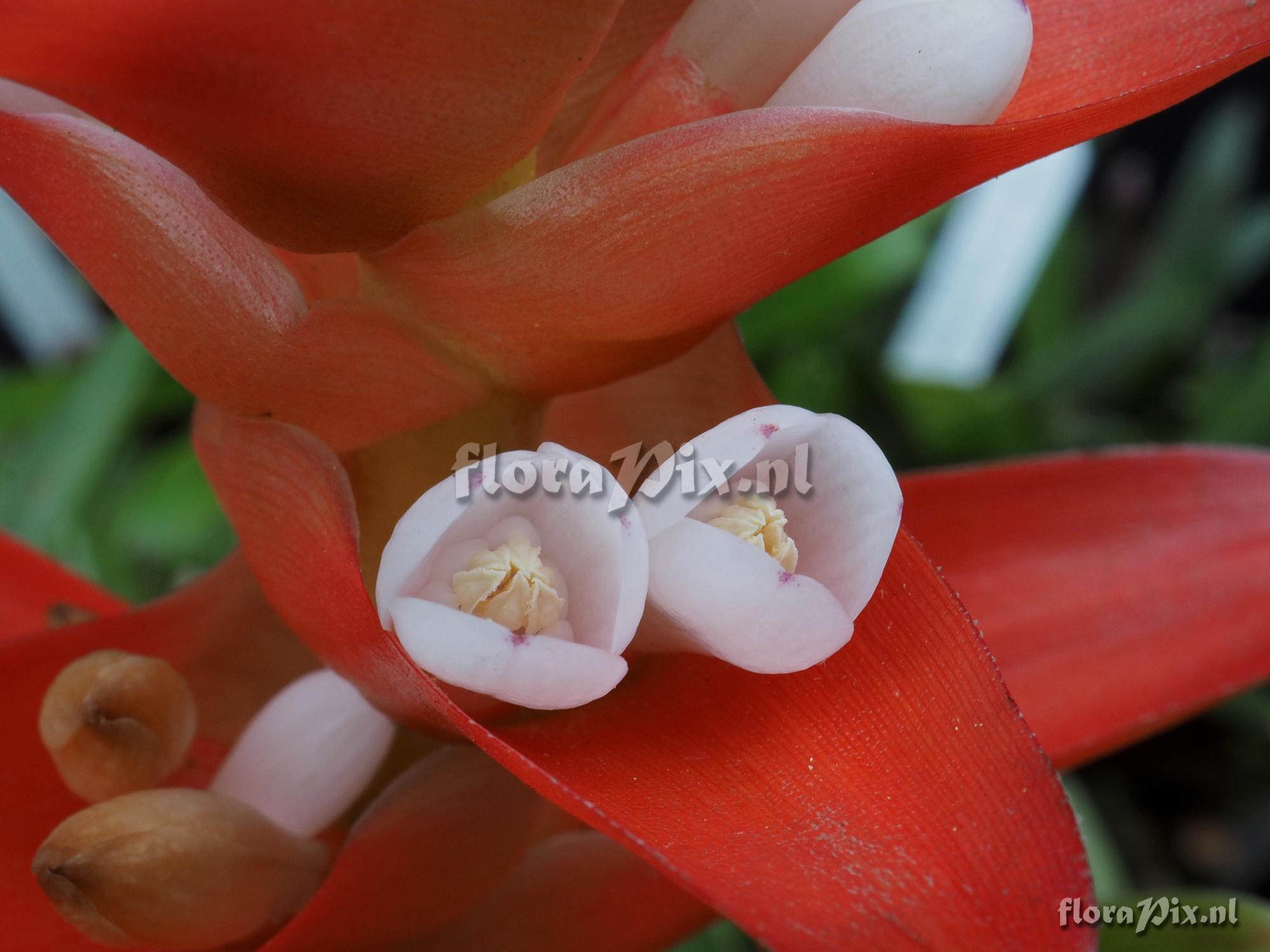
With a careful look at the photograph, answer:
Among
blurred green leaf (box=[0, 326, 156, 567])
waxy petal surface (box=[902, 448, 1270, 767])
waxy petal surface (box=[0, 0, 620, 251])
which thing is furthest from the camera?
blurred green leaf (box=[0, 326, 156, 567])

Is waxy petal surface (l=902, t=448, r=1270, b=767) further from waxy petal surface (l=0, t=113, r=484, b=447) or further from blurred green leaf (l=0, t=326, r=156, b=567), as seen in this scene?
blurred green leaf (l=0, t=326, r=156, b=567)

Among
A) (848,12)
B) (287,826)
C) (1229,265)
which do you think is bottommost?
(287,826)

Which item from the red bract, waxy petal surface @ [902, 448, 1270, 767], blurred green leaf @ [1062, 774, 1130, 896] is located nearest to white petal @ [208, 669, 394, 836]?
the red bract

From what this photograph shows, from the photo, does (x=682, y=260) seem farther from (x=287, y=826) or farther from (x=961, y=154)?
(x=287, y=826)

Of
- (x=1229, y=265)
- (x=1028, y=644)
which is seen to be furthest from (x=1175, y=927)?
(x=1229, y=265)

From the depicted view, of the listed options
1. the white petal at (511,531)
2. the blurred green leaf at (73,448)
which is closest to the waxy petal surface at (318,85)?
the white petal at (511,531)

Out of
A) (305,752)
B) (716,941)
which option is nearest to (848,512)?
(305,752)

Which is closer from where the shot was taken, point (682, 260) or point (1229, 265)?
point (682, 260)
